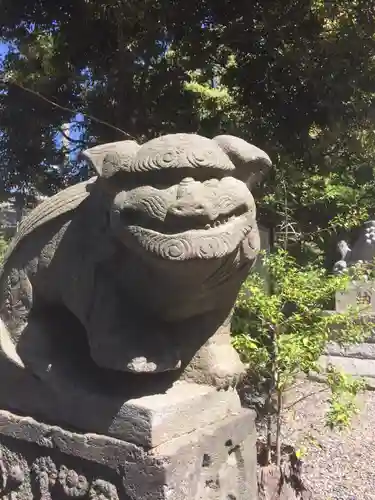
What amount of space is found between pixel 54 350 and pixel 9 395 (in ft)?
0.73

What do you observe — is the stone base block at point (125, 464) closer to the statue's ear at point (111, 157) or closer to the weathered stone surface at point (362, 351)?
the statue's ear at point (111, 157)

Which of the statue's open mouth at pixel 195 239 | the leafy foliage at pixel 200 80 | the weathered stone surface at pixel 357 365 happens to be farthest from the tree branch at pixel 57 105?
the weathered stone surface at pixel 357 365

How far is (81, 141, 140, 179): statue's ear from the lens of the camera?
1297 mm

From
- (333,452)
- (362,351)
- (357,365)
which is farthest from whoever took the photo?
(362,351)

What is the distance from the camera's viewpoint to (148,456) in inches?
53.3

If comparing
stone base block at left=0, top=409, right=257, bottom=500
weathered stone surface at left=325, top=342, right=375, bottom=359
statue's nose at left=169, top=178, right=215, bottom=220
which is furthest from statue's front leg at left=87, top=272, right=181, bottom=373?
weathered stone surface at left=325, top=342, right=375, bottom=359

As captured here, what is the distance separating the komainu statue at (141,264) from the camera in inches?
49.2

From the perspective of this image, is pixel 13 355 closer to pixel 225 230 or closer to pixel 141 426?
pixel 141 426

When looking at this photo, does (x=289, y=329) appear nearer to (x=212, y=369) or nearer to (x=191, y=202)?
(x=212, y=369)

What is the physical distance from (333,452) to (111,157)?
110 inches

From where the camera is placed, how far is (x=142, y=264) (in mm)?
1358

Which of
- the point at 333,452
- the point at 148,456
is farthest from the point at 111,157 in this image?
the point at 333,452

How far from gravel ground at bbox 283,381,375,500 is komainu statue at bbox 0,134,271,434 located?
156 centimetres

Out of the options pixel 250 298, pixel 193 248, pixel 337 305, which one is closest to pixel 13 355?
pixel 193 248
